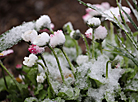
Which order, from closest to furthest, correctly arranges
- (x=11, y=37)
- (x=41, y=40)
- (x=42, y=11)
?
(x=41, y=40), (x=11, y=37), (x=42, y=11)

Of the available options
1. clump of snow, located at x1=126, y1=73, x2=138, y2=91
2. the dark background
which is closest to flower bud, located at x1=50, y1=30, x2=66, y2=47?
clump of snow, located at x1=126, y1=73, x2=138, y2=91

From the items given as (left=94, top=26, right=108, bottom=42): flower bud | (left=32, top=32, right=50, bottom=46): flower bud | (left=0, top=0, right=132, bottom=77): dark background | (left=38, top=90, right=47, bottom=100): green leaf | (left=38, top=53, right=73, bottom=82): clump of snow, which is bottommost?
(left=38, top=90, right=47, bottom=100): green leaf

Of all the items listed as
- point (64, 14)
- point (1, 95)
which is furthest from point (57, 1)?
point (1, 95)

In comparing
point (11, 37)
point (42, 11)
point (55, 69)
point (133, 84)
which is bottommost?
point (133, 84)

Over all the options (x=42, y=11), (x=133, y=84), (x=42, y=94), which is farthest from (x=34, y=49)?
(x=42, y=11)

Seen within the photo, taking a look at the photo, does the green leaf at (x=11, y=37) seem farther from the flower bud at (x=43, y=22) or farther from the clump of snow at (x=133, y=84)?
the clump of snow at (x=133, y=84)

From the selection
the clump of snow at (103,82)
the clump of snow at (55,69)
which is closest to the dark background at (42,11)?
the clump of snow at (55,69)

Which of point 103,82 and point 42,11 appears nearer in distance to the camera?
point 103,82

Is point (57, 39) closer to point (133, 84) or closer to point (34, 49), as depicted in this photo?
point (34, 49)

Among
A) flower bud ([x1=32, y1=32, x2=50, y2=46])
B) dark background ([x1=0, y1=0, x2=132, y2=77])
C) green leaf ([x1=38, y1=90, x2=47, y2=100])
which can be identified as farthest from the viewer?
dark background ([x1=0, y1=0, x2=132, y2=77])

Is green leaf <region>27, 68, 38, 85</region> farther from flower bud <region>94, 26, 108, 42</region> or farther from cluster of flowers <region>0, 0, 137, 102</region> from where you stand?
flower bud <region>94, 26, 108, 42</region>

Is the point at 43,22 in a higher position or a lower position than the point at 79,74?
higher

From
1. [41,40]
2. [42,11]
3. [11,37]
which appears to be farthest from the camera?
[42,11]
